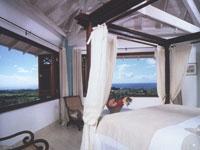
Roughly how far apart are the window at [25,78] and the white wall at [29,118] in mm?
124

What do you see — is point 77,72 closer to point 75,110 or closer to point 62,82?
point 62,82

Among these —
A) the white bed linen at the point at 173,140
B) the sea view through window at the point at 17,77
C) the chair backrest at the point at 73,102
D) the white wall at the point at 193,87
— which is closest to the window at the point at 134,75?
the white wall at the point at 193,87

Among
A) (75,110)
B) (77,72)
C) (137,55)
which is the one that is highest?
(137,55)

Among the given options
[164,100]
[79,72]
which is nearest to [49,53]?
[79,72]

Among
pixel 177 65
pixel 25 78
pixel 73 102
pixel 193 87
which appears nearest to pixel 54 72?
pixel 25 78

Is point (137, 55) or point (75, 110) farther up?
point (137, 55)

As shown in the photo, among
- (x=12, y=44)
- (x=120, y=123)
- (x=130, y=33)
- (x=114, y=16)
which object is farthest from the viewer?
(x=12, y=44)

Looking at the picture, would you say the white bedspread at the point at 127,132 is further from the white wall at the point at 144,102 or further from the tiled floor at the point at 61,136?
the white wall at the point at 144,102

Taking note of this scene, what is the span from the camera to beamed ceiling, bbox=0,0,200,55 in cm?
237

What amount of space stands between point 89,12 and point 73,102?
7.86ft

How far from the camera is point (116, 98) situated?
286 centimetres

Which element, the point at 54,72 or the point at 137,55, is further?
the point at 137,55

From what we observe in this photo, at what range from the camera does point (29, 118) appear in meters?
2.63

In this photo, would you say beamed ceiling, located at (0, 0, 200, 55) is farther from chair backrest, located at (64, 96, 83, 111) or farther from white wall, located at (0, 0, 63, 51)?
chair backrest, located at (64, 96, 83, 111)
